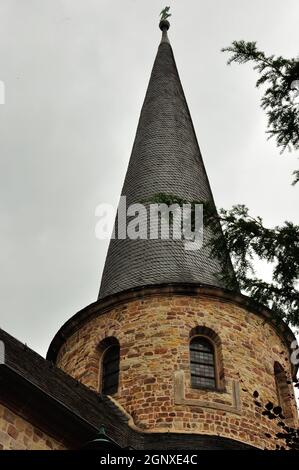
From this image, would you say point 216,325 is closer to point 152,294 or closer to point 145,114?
point 152,294

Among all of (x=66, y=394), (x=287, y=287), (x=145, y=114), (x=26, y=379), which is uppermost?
(x=145, y=114)

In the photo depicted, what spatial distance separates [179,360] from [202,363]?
0.58m

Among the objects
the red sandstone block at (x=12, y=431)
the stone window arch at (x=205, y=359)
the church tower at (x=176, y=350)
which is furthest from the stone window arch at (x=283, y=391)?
the red sandstone block at (x=12, y=431)

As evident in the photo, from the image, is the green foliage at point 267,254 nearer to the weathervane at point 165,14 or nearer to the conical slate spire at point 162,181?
the conical slate spire at point 162,181

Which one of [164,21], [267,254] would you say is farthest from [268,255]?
[164,21]

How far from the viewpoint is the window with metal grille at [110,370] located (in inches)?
584

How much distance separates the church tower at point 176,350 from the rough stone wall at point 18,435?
9.32 ft

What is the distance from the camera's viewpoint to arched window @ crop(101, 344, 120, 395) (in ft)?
48.7

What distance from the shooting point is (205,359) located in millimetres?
14906

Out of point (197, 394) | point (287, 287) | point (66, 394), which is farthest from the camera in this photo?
point (197, 394)

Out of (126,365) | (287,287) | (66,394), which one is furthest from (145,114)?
(287,287)

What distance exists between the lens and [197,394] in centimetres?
1402

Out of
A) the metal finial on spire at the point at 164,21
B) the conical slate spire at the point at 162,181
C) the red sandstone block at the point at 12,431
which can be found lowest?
the red sandstone block at the point at 12,431

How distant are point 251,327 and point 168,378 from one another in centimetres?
237
